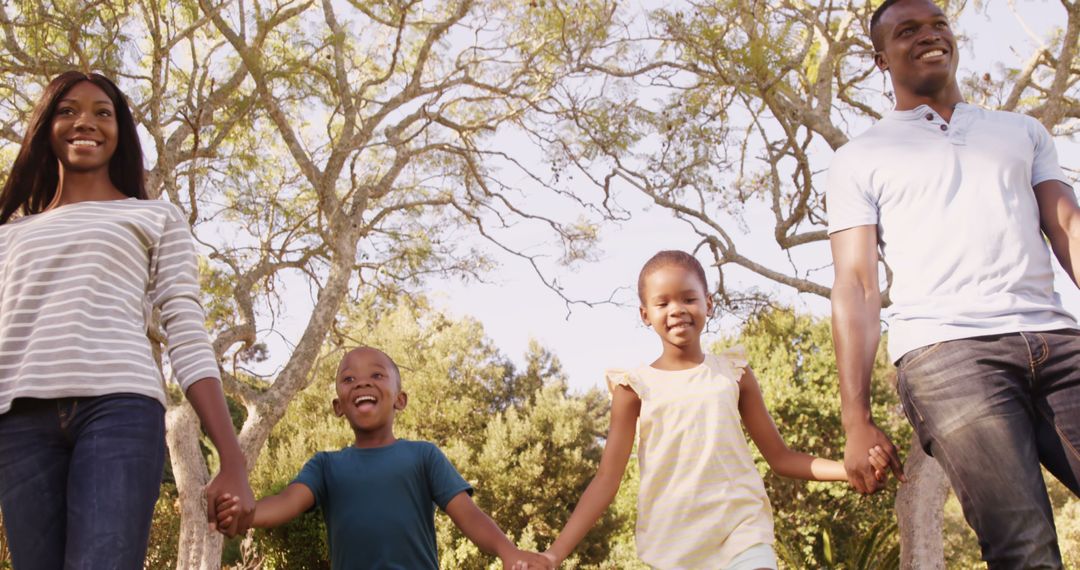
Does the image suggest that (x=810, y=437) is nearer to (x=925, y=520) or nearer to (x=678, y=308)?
(x=925, y=520)

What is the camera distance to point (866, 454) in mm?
2508

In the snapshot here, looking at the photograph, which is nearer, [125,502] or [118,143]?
[125,502]

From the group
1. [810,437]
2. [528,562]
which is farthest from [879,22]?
[810,437]

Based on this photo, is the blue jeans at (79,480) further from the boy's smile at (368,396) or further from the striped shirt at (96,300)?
the boy's smile at (368,396)

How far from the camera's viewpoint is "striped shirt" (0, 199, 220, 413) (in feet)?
7.51

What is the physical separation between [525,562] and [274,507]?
76 cm

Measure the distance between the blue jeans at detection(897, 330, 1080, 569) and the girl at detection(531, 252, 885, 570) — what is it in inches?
21.5

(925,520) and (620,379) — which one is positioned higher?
(620,379)

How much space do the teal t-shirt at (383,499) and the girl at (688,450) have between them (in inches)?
17.7

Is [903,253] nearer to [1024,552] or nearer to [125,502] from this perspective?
[1024,552]

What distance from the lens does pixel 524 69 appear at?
1304 cm

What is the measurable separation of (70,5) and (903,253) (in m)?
8.52

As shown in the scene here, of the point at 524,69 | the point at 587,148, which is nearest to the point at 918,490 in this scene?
the point at 587,148

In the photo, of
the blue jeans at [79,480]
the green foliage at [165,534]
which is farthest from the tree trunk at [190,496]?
the blue jeans at [79,480]
